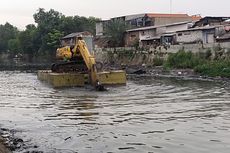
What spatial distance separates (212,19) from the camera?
72.1 m

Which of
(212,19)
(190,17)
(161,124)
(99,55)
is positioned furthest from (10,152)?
(190,17)

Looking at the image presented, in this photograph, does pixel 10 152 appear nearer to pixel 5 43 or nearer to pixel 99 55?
pixel 99 55

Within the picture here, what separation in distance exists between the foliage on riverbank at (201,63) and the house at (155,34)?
13.8m

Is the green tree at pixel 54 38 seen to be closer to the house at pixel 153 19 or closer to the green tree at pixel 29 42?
the green tree at pixel 29 42

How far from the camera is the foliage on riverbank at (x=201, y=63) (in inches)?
1884

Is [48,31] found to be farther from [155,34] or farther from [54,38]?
[155,34]

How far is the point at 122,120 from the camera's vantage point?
21.9m

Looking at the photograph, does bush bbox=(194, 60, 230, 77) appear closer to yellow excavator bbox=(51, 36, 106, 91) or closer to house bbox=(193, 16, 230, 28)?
yellow excavator bbox=(51, 36, 106, 91)

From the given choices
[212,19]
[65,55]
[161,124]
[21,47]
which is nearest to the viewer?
[161,124]

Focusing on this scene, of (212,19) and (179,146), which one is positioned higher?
(212,19)

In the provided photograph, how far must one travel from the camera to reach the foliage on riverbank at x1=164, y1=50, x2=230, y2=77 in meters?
47.8

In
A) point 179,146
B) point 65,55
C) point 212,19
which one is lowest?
point 179,146

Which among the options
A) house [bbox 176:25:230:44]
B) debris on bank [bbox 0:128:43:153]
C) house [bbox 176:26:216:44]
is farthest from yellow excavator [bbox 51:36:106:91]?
house [bbox 176:26:216:44]

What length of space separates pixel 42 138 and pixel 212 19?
193 feet
